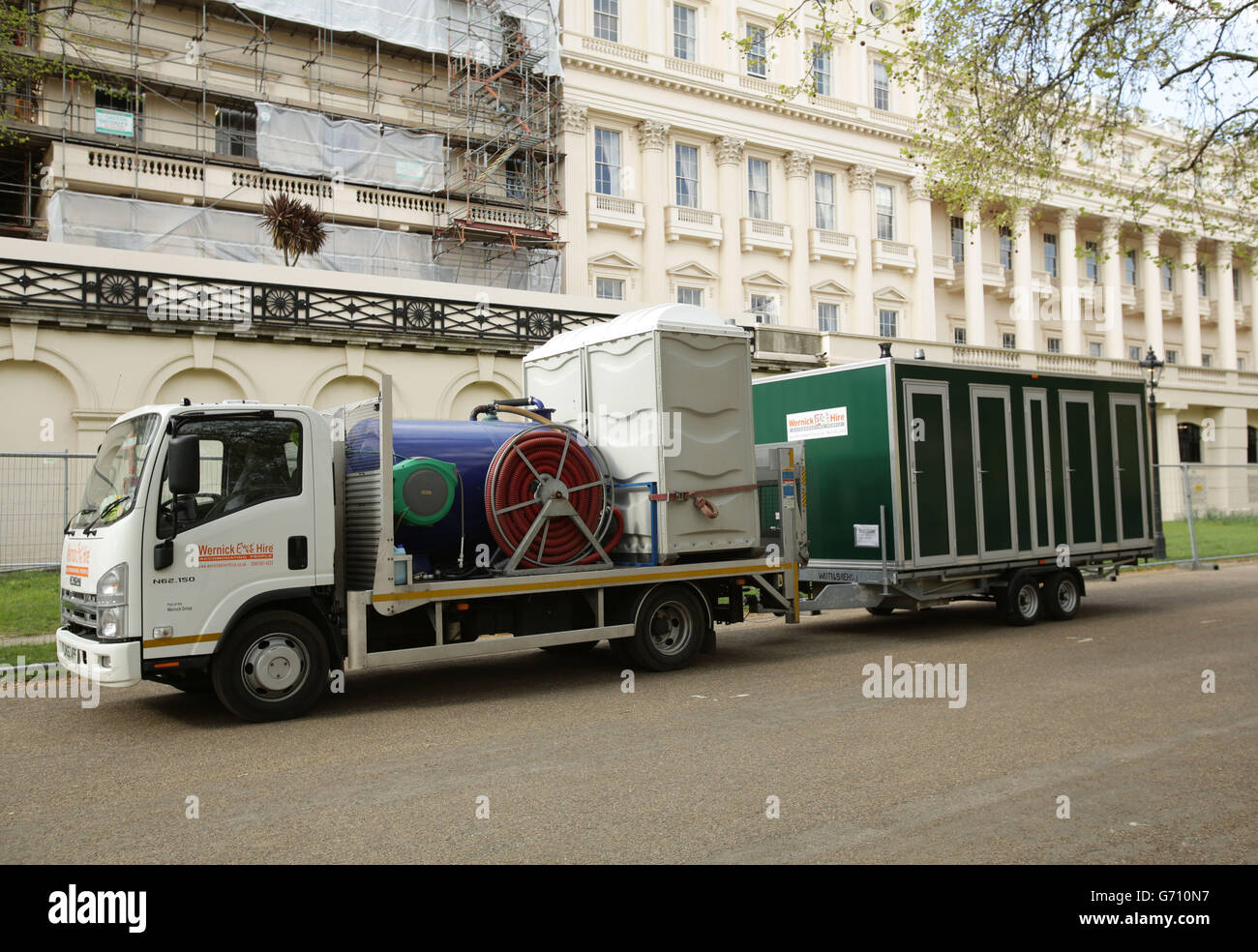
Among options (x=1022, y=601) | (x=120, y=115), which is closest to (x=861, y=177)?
(x=120, y=115)

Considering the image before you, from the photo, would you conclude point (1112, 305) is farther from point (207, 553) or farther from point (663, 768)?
point (207, 553)

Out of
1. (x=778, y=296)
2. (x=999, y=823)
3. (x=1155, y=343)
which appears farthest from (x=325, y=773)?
(x=1155, y=343)

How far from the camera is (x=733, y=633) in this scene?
13336mm

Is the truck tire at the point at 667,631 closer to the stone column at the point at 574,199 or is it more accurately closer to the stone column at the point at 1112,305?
the stone column at the point at 574,199

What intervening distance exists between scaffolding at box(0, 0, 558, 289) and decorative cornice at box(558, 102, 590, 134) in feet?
1.77

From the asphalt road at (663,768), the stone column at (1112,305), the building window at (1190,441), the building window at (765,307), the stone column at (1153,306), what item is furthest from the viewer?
the stone column at (1153,306)

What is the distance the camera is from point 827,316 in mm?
40781

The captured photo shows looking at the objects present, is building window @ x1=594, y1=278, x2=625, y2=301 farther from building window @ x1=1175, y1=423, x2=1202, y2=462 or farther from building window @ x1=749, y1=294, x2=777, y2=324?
building window @ x1=1175, y1=423, x2=1202, y2=462

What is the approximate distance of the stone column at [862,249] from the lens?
134ft

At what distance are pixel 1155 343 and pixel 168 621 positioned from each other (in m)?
54.1

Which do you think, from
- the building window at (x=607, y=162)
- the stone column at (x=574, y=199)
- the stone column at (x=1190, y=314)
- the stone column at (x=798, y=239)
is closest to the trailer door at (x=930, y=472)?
the stone column at (x=574, y=199)

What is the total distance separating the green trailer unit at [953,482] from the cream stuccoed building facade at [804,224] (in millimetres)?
14019

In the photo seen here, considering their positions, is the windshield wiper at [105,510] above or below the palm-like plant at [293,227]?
below

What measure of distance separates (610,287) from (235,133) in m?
12.9
